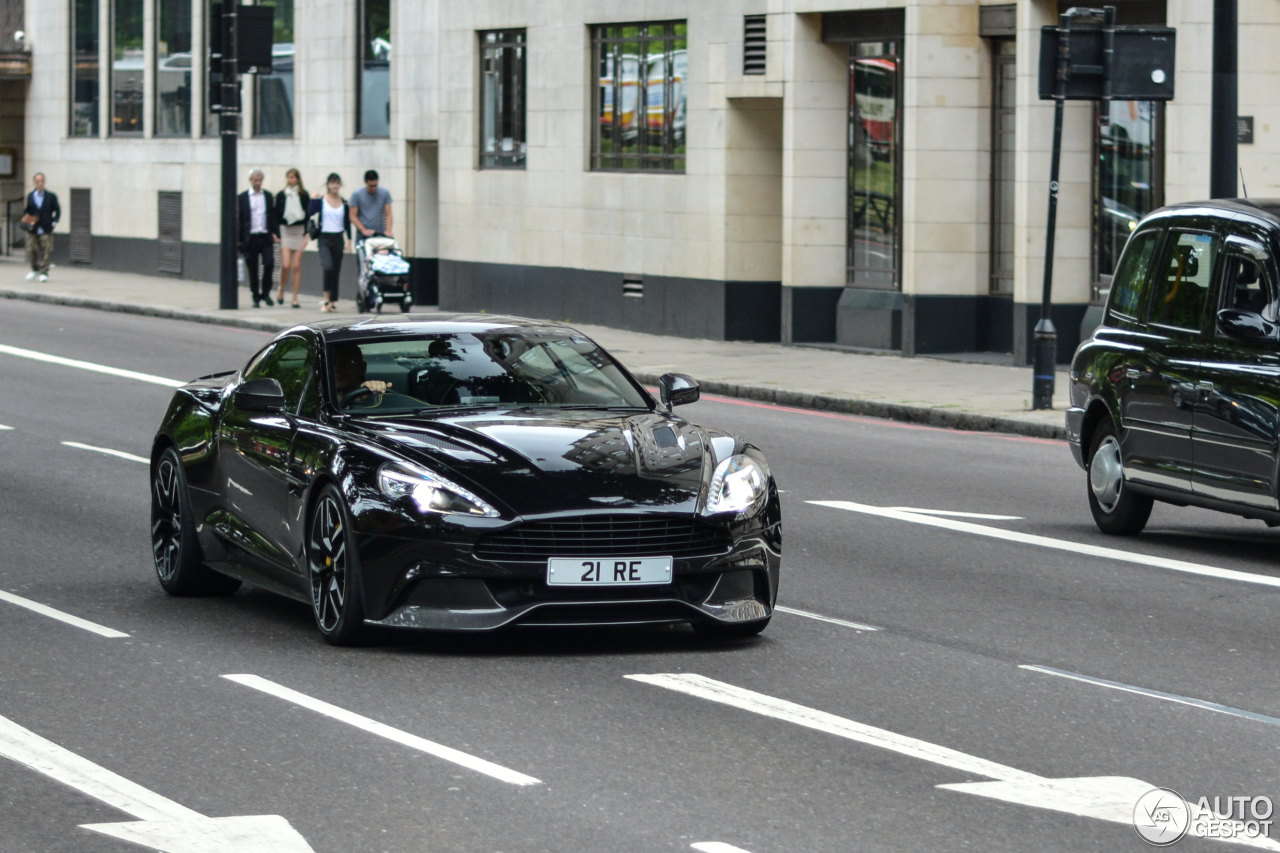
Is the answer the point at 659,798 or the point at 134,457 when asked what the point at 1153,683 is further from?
the point at 134,457

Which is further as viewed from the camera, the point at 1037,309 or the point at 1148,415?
the point at 1037,309

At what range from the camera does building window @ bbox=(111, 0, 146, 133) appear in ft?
144

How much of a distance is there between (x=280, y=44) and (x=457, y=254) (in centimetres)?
731

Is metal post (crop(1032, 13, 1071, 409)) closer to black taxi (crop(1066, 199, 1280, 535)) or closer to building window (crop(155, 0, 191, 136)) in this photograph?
black taxi (crop(1066, 199, 1280, 535))

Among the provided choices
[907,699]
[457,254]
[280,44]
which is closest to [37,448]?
[907,699]

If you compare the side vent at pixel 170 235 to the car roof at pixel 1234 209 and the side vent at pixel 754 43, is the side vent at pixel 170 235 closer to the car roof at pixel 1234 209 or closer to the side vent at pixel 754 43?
the side vent at pixel 754 43

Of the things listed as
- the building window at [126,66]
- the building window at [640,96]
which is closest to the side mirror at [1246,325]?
the building window at [640,96]

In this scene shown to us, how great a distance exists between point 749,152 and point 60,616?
1864cm

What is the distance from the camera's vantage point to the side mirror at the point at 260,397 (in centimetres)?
972

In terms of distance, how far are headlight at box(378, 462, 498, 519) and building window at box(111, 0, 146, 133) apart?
36.6m

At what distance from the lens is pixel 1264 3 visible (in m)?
21.6

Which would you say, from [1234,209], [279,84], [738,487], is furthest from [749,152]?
[738,487]

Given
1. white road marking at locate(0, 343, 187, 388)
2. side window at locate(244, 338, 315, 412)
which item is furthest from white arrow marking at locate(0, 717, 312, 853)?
white road marking at locate(0, 343, 187, 388)

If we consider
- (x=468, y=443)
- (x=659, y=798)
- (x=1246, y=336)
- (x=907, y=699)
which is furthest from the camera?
(x=1246, y=336)
